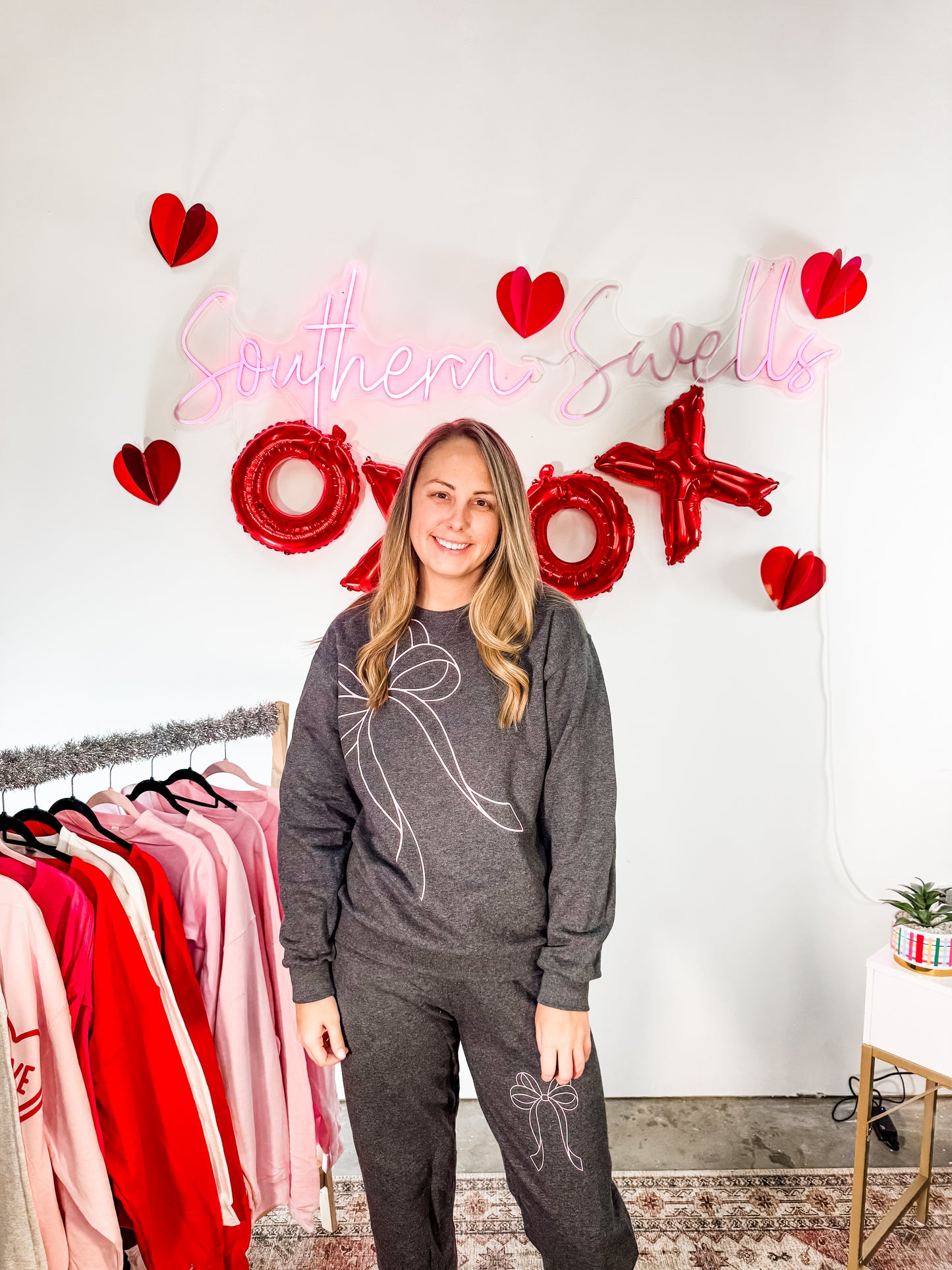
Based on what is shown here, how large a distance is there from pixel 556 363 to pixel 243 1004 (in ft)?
6.05

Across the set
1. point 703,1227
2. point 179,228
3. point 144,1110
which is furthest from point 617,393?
point 703,1227

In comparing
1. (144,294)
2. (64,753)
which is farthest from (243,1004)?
(144,294)

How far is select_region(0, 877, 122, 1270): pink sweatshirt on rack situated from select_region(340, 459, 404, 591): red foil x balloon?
1338 mm

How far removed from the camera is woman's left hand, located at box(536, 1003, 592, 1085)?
A: 4.39 ft

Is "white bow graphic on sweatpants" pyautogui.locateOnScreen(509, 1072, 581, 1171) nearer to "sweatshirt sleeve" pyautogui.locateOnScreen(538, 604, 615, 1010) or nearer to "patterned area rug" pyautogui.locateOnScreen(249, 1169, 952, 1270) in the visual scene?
"sweatshirt sleeve" pyautogui.locateOnScreen(538, 604, 615, 1010)

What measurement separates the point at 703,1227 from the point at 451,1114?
0.97m

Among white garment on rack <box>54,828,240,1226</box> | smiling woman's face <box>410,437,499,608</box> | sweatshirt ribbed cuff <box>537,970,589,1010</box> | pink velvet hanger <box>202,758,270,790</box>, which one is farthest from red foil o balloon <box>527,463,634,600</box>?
white garment on rack <box>54,828,240,1226</box>

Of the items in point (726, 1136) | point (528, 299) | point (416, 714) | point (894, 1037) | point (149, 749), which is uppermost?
point (528, 299)

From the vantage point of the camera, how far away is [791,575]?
2.44 metres

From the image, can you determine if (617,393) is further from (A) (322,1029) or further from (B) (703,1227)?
(B) (703,1227)

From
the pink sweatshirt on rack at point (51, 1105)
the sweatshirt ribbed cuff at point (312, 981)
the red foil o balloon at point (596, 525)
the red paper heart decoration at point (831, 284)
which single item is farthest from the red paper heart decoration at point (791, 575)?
the pink sweatshirt on rack at point (51, 1105)

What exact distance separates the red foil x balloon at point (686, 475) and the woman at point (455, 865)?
0.96m

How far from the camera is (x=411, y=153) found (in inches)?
95.7

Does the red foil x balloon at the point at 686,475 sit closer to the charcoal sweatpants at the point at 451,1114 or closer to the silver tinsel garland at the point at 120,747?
the silver tinsel garland at the point at 120,747
